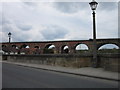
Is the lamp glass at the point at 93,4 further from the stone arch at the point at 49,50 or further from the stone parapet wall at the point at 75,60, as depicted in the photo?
the stone arch at the point at 49,50

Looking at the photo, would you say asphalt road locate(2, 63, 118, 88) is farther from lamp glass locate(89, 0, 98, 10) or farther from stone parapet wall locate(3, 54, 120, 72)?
lamp glass locate(89, 0, 98, 10)

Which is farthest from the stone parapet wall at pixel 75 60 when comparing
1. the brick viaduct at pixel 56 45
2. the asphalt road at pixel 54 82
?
the brick viaduct at pixel 56 45

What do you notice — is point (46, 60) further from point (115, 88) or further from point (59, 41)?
point (59, 41)

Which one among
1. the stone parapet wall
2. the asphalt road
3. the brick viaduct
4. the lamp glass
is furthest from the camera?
the brick viaduct

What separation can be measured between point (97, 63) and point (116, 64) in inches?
112

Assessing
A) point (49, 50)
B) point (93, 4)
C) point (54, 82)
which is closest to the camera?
point (54, 82)

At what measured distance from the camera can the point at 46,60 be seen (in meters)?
21.5

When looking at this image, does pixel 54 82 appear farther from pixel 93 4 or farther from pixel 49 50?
pixel 49 50

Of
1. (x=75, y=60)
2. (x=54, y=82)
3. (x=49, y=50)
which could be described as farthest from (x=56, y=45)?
(x=54, y=82)

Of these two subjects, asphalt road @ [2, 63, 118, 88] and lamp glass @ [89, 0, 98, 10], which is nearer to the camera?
asphalt road @ [2, 63, 118, 88]

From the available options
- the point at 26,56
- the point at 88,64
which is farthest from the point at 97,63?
the point at 26,56

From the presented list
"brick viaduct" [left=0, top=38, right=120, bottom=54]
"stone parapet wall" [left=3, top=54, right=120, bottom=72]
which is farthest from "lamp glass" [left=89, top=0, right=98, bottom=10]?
"brick viaduct" [left=0, top=38, right=120, bottom=54]

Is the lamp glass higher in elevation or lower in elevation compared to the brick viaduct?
higher

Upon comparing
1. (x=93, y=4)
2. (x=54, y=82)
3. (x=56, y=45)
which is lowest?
(x=54, y=82)
